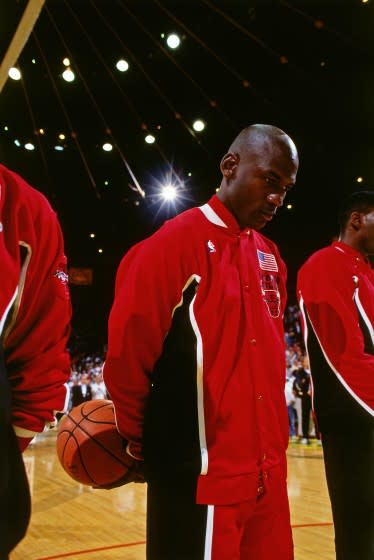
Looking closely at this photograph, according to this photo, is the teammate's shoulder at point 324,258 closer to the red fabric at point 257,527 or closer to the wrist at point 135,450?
the red fabric at point 257,527

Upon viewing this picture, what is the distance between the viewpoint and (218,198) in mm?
2004

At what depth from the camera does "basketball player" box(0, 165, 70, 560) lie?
118 centimetres

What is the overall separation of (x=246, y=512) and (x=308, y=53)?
924 cm

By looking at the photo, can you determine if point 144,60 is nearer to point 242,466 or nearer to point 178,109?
point 178,109

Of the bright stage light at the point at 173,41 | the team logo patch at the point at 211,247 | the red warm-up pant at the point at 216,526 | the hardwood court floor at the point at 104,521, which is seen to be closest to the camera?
the red warm-up pant at the point at 216,526

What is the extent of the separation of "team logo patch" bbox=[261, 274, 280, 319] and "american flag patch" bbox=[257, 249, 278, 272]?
0.12ft

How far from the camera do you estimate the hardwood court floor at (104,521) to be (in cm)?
397

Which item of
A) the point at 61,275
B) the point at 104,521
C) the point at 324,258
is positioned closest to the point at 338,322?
the point at 324,258

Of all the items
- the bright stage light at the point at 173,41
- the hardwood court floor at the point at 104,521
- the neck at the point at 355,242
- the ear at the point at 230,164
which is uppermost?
the bright stage light at the point at 173,41

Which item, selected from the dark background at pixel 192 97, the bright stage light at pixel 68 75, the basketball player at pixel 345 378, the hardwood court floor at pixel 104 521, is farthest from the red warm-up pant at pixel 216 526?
the bright stage light at pixel 68 75

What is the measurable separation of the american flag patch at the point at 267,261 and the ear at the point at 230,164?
31cm

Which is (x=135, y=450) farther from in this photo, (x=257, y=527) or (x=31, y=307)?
(x=31, y=307)

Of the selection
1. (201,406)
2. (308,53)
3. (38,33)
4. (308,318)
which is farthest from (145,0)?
(201,406)

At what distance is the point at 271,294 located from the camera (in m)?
1.92
